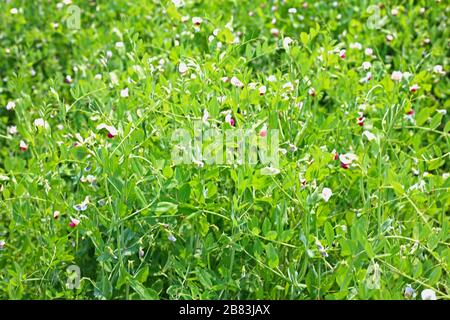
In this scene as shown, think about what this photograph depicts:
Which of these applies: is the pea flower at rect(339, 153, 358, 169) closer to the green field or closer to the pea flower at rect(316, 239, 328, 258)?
the green field

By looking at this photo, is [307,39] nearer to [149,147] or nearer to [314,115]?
[314,115]

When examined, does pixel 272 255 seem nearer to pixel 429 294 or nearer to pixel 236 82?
pixel 429 294

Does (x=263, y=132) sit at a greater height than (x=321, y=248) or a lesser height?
greater

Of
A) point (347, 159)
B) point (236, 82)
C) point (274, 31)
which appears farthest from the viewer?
point (274, 31)

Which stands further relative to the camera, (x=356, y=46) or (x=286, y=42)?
(x=356, y=46)

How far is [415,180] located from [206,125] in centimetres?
76

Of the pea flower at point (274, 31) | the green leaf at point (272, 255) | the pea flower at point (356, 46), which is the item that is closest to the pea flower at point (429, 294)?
the green leaf at point (272, 255)

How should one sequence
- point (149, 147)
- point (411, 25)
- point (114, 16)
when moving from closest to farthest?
point (149, 147)
point (411, 25)
point (114, 16)

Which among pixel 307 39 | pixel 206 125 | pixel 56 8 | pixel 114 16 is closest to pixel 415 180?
pixel 307 39

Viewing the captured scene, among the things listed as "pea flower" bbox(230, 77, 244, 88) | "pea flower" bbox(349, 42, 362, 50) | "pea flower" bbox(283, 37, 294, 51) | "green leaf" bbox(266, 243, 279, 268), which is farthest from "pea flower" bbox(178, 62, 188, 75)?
"pea flower" bbox(349, 42, 362, 50)

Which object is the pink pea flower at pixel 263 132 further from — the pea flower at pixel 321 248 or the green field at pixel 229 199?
the pea flower at pixel 321 248

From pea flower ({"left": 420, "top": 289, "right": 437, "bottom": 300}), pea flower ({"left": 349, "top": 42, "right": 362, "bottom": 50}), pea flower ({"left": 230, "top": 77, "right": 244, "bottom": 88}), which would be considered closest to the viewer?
pea flower ({"left": 420, "top": 289, "right": 437, "bottom": 300})

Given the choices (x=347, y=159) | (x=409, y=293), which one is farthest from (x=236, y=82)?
(x=409, y=293)
